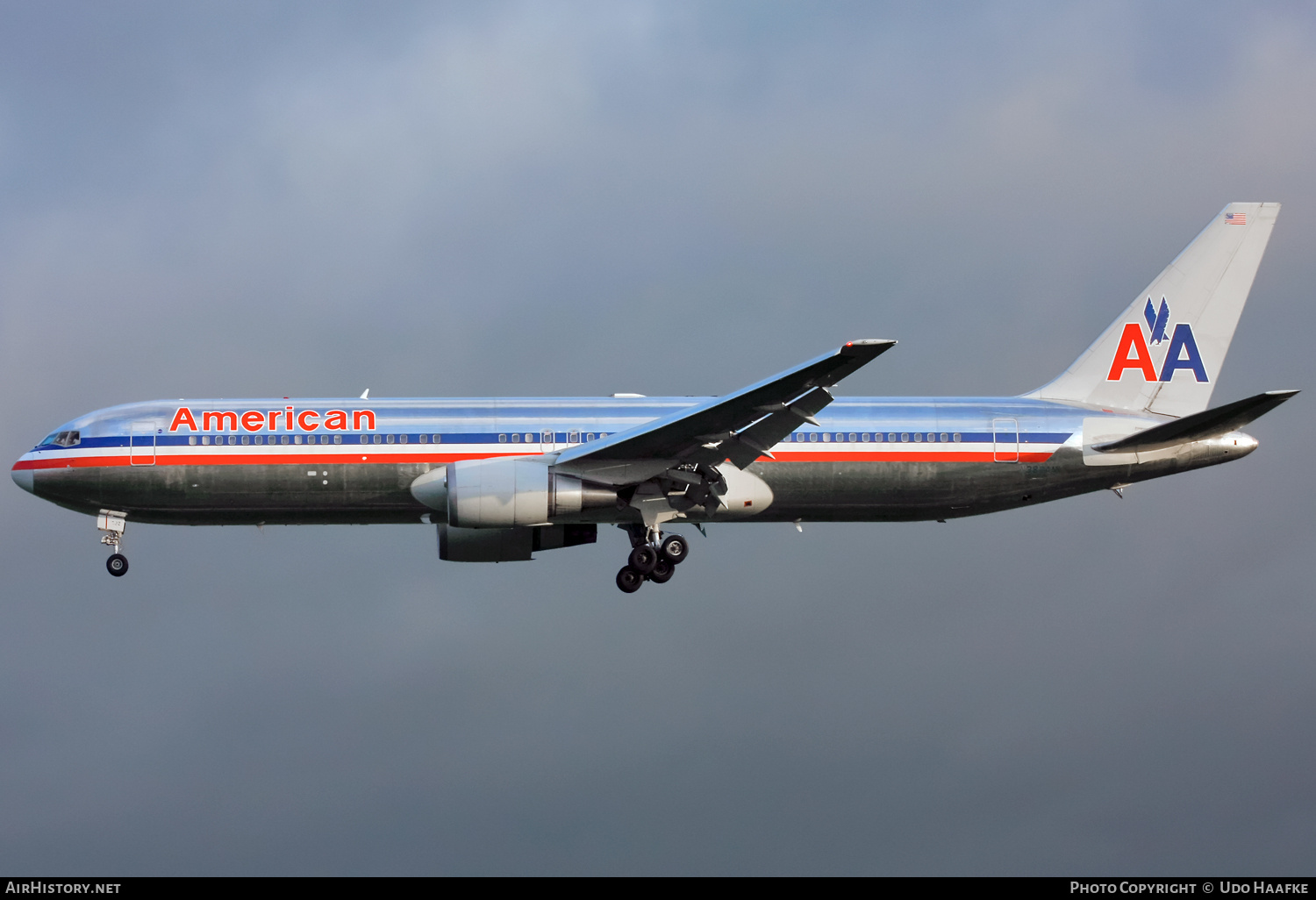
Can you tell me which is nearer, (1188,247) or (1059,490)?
(1059,490)

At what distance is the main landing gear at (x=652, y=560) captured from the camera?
35219 millimetres

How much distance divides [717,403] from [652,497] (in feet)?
14.0

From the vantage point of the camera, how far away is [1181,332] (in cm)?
3959

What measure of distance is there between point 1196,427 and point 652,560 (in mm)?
13715

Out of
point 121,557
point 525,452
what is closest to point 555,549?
point 525,452

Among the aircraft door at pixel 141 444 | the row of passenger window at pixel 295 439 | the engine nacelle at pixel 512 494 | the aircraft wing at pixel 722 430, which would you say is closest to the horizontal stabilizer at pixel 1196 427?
the aircraft wing at pixel 722 430

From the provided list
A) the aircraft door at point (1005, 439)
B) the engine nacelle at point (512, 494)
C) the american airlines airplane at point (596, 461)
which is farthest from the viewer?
the aircraft door at point (1005, 439)

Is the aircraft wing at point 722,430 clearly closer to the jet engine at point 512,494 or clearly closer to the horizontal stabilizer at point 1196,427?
the jet engine at point 512,494

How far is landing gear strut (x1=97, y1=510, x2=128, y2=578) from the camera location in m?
36.0

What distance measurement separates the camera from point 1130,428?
122 feet

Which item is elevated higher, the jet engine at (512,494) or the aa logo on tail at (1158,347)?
the aa logo on tail at (1158,347)

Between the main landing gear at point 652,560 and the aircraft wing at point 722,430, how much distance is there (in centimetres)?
233

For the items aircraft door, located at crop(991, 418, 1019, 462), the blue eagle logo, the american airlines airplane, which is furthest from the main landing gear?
the blue eagle logo

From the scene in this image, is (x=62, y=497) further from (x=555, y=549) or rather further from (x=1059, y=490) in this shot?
(x=1059, y=490)
